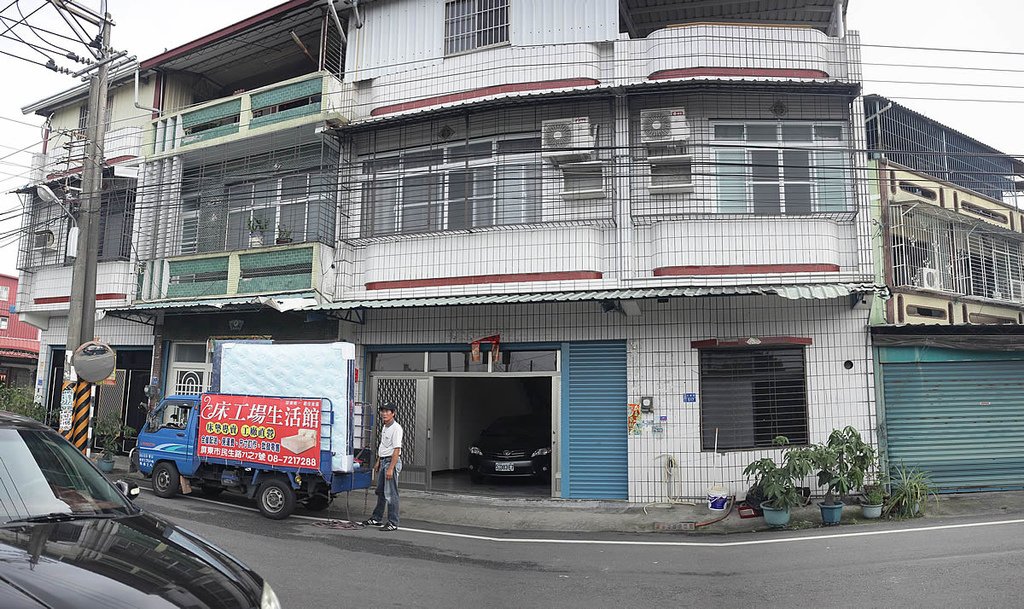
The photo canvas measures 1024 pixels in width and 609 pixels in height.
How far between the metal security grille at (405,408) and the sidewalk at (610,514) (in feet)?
4.66

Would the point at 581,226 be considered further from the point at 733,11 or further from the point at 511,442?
the point at 733,11

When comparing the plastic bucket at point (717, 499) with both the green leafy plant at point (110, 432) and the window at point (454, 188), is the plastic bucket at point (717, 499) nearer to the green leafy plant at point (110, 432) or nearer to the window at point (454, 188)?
the window at point (454, 188)

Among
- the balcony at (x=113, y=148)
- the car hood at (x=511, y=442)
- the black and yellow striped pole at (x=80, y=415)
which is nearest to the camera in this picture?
the black and yellow striped pole at (x=80, y=415)

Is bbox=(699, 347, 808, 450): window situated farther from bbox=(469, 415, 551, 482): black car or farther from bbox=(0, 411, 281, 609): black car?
bbox=(0, 411, 281, 609): black car

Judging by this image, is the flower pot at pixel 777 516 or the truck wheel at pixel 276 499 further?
the truck wheel at pixel 276 499

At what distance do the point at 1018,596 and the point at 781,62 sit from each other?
9446 millimetres

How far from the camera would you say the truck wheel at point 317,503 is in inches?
422

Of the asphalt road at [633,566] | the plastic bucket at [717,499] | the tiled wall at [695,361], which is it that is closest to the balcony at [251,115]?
the tiled wall at [695,361]

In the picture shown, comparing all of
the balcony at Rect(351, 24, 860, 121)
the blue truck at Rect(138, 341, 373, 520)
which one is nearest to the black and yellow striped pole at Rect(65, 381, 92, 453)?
the blue truck at Rect(138, 341, 373, 520)

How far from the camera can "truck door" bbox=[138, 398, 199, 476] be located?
1153 cm

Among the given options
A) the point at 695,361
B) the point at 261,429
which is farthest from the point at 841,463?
the point at 261,429

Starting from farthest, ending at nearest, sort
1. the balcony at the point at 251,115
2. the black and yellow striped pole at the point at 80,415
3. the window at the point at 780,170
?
the balcony at the point at 251,115 → the black and yellow striped pole at the point at 80,415 → the window at the point at 780,170

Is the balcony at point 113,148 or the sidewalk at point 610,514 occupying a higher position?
the balcony at point 113,148

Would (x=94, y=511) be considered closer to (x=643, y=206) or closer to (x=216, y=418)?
(x=216, y=418)
